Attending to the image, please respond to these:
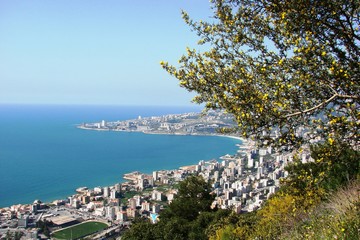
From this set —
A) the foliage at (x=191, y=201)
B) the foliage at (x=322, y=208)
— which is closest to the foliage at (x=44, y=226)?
the foliage at (x=191, y=201)

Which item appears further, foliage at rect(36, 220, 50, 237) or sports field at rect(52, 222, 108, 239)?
foliage at rect(36, 220, 50, 237)

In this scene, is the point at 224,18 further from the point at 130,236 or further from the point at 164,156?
the point at 164,156

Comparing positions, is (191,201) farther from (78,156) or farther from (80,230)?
(78,156)

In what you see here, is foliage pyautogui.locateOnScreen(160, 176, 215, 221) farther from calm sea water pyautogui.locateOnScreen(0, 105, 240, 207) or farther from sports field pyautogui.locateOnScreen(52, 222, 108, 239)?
calm sea water pyautogui.locateOnScreen(0, 105, 240, 207)

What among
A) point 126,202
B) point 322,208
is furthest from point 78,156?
point 322,208

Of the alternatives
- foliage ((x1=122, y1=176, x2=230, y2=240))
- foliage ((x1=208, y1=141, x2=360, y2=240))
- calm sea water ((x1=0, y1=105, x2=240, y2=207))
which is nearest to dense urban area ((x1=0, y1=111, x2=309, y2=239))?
foliage ((x1=122, y1=176, x2=230, y2=240))

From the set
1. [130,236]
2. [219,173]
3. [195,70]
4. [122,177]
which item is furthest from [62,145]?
[195,70]
